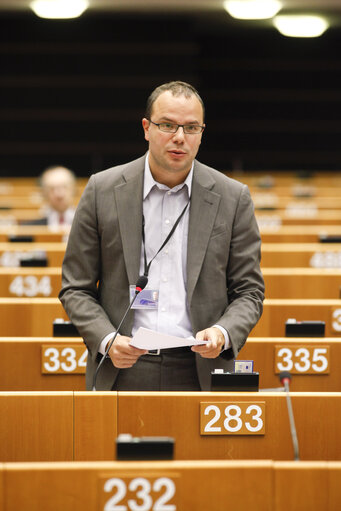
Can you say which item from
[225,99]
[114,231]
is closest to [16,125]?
[225,99]

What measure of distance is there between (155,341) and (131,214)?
0.45 metres

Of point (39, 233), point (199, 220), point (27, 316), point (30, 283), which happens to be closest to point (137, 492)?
point (199, 220)

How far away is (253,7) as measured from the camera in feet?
28.0

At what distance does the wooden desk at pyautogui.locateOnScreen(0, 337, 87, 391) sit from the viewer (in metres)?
2.75

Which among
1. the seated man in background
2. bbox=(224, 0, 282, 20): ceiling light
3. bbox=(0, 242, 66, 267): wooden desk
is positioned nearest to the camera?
bbox=(0, 242, 66, 267): wooden desk

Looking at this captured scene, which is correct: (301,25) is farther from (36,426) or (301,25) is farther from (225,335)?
(36,426)

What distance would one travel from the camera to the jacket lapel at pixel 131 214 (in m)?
2.24

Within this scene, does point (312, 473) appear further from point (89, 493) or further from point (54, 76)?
point (54, 76)

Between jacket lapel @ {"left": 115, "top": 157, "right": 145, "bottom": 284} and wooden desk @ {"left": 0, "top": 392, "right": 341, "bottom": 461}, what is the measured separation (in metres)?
0.38

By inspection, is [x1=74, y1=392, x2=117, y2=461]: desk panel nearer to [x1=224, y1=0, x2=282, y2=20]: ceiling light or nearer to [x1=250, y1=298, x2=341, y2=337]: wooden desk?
[x1=250, y1=298, x2=341, y2=337]: wooden desk

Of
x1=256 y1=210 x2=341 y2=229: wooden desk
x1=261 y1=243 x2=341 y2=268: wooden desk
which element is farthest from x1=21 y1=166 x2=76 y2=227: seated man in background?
x1=261 y1=243 x2=341 y2=268: wooden desk

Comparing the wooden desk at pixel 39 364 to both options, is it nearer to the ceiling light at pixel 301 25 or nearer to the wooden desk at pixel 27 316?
the wooden desk at pixel 27 316

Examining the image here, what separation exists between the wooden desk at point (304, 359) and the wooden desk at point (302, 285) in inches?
42.1

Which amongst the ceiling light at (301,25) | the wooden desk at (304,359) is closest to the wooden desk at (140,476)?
the wooden desk at (304,359)
